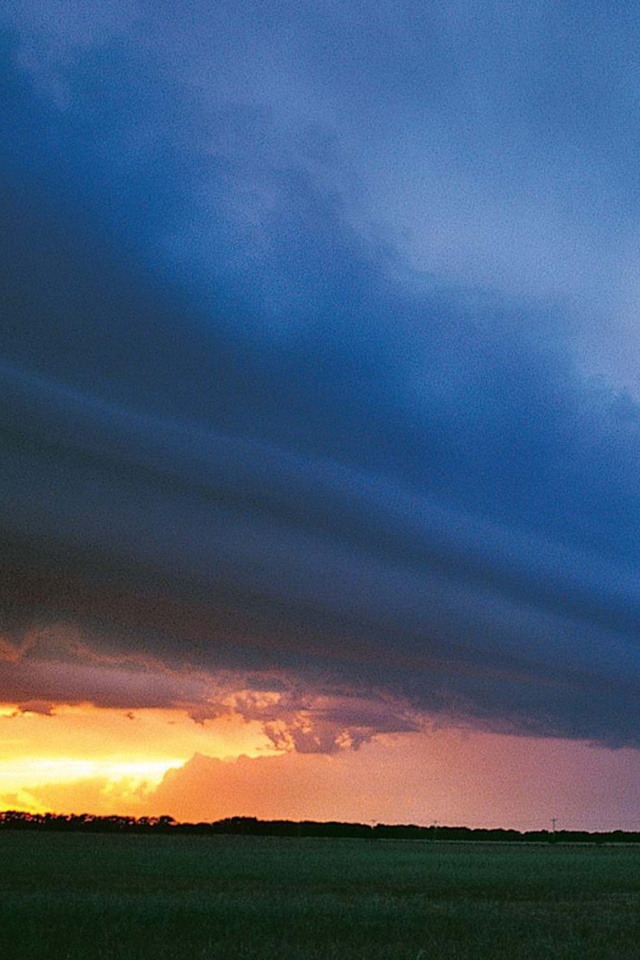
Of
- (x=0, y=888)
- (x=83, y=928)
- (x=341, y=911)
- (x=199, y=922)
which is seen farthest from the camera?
(x=0, y=888)

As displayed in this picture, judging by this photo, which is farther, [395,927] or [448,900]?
[448,900]

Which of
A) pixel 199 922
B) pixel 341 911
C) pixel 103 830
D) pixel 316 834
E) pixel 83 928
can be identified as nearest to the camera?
pixel 83 928

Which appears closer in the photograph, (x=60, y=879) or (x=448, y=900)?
(x=448, y=900)

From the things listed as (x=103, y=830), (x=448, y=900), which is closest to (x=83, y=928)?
(x=448, y=900)

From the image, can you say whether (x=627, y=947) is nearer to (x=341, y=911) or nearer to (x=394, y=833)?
(x=341, y=911)

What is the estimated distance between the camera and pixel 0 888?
36500 mm

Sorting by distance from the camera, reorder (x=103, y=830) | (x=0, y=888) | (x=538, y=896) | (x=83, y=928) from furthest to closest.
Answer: (x=103, y=830)
(x=538, y=896)
(x=0, y=888)
(x=83, y=928)

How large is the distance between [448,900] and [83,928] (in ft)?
56.8

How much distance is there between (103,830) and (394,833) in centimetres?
5887

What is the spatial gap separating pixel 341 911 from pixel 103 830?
13821 cm

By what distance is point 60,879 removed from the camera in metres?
42.5

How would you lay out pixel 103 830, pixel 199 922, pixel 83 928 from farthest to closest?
1. pixel 103 830
2. pixel 199 922
3. pixel 83 928

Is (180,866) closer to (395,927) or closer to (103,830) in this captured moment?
(395,927)

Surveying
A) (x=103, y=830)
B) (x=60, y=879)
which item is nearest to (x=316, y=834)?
(x=103, y=830)
